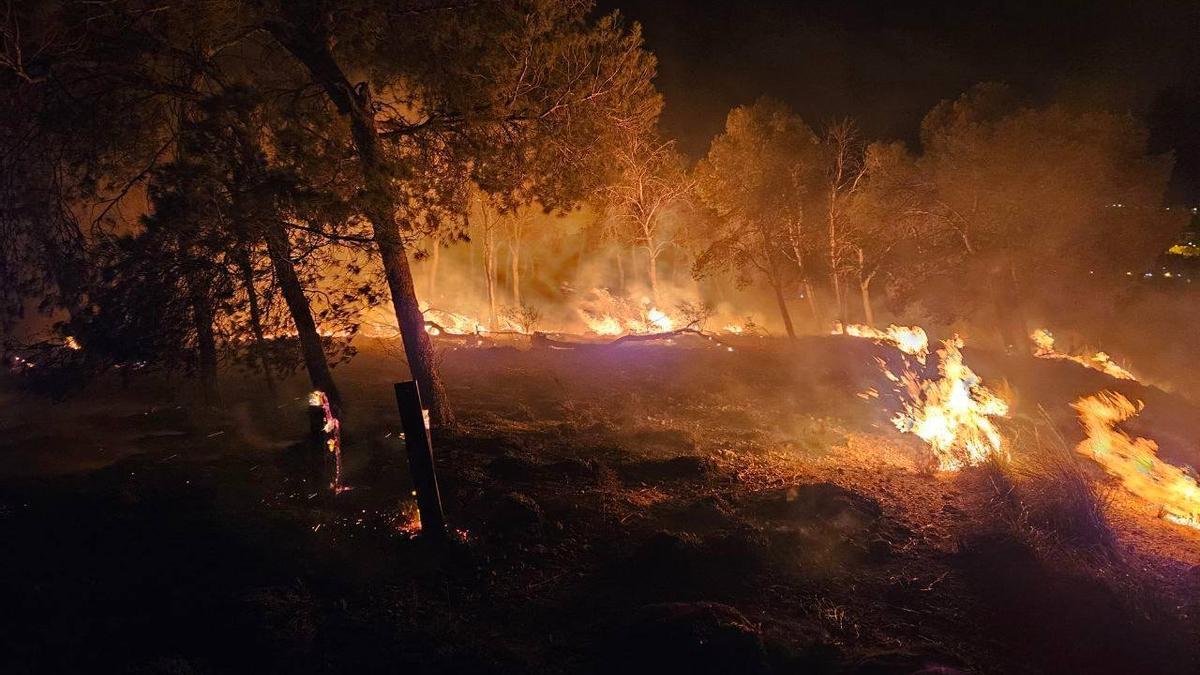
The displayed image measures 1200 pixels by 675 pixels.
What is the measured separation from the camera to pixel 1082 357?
21.5 metres

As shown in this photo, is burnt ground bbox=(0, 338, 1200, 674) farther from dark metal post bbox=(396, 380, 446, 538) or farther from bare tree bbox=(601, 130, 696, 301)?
bare tree bbox=(601, 130, 696, 301)

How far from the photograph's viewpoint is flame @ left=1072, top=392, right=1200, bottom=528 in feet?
26.4

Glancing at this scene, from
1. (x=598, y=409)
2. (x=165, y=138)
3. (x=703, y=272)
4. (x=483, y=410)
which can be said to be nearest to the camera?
(x=165, y=138)

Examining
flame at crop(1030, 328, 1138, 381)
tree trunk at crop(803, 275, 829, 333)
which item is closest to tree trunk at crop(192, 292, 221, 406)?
flame at crop(1030, 328, 1138, 381)

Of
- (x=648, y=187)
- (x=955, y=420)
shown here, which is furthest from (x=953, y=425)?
(x=648, y=187)

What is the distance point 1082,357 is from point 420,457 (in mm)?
24295

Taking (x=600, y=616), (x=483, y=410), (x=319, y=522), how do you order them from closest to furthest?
1. (x=600, y=616)
2. (x=319, y=522)
3. (x=483, y=410)

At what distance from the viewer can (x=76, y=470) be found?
7879 mm

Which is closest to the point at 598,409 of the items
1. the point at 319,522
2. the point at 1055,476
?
the point at 319,522

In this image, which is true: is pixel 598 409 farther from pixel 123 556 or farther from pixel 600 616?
pixel 123 556

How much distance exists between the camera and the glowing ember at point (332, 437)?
24.9ft

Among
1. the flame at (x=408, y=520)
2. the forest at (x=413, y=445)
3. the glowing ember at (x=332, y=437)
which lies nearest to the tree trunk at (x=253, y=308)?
the forest at (x=413, y=445)

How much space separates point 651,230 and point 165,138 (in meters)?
20.7

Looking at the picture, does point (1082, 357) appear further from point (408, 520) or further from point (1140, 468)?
point (408, 520)
